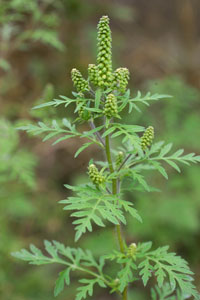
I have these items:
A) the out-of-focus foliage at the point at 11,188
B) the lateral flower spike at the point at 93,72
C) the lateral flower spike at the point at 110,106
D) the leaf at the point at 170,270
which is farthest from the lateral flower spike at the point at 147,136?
the out-of-focus foliage at the point at 11,188

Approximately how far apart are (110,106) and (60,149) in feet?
13.2

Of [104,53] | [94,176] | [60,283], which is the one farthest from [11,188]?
[104,53]

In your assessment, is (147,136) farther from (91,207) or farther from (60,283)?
(60,283)

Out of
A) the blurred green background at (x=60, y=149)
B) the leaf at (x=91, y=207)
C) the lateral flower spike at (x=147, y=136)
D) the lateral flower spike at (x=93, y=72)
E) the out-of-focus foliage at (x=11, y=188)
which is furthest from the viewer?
the blurred green background at (x=60, y=149)

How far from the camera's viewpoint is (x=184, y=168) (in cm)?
560

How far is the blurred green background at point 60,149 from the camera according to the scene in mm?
3785

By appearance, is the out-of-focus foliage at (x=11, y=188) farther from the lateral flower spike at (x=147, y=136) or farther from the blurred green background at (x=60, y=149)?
the lateral flower spike at (x=147, y=136)

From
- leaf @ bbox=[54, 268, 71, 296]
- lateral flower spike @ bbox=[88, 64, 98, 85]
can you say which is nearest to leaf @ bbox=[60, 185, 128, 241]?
leaf @ bbox=[54, 268, 71, 296]

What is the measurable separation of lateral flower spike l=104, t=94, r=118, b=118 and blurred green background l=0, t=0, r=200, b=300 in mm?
1097

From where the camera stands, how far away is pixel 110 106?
1679mm

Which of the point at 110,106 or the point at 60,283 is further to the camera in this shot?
the point at 60,283

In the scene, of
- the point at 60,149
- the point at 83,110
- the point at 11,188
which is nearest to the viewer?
the point at 83,110

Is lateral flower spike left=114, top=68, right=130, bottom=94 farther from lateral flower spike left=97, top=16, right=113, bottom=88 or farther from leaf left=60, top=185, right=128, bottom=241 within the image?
leaf left=60, top=185, right=128, bottom=241

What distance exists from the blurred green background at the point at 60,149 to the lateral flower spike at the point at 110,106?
1097 mm
